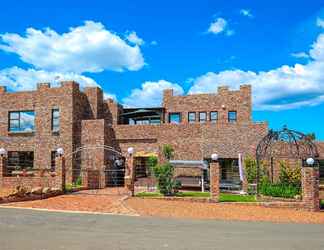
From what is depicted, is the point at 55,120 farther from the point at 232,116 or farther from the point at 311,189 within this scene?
the point at 311,189

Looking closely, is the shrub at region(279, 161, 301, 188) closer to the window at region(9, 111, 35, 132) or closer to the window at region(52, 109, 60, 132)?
the window at region(52, 109, 60, 132)

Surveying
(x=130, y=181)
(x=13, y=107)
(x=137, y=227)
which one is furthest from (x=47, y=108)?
(x=137, y=227)

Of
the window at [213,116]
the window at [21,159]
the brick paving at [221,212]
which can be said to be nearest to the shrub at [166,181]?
the brick paving at [221,212]

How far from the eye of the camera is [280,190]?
2108cm

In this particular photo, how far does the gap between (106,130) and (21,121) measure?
714 cm

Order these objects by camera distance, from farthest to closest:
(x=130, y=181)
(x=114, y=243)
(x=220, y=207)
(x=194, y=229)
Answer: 1. (x=130, y=181)
2. (x=220, y=207)
3. (x=194, y=229)
4. (x=114, y=243)

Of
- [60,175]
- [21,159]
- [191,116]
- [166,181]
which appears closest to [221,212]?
[166,181]

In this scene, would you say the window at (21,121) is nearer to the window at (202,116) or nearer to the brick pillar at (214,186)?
the window at (202,116)

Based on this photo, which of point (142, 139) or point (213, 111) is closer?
point (142, 139)

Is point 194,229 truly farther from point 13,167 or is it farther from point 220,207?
point 13,167

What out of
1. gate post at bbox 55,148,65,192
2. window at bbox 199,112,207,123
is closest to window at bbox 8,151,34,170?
gate post at bbox 55,148,65,192

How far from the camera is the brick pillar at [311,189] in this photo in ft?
58.1

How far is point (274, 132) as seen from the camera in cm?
2289

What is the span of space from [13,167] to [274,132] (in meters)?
18.8
